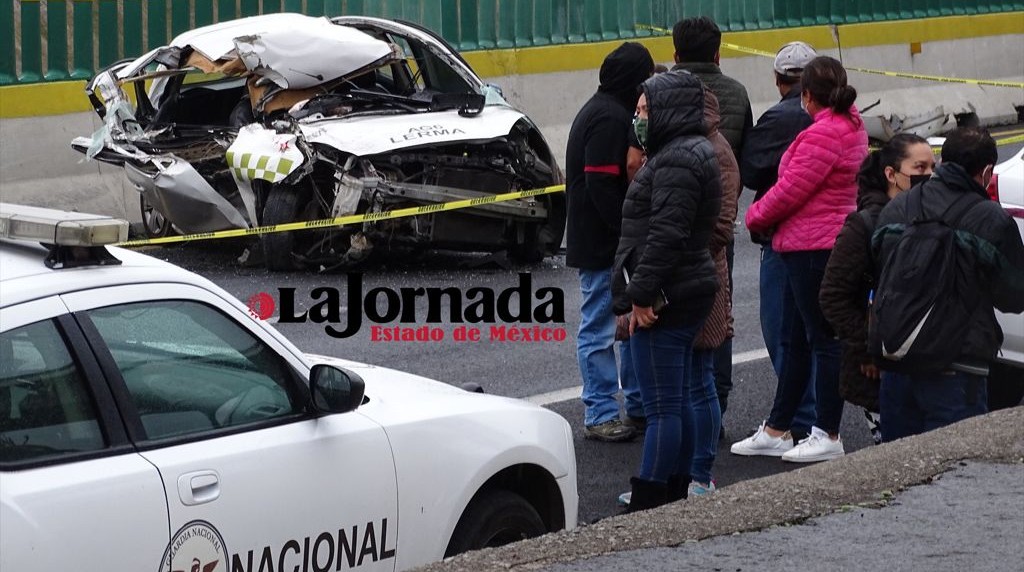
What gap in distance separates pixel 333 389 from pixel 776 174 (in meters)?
3.54

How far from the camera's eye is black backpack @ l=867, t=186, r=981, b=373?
5867 millimetres

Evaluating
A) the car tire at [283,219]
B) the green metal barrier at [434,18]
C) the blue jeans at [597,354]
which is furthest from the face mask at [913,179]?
the green metal barrier at [434,18]

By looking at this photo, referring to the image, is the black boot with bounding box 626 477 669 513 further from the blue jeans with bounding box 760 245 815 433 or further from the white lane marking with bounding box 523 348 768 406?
the white lane marking with bounding box 523 348 768 406

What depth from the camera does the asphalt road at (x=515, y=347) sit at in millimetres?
7355

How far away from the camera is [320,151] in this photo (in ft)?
36.7

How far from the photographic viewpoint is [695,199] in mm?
5934

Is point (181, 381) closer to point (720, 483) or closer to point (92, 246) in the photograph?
point (92, 246)

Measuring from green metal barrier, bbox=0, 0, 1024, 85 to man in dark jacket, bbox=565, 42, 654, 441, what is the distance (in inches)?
284

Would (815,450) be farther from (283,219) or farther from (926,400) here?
(283,219)

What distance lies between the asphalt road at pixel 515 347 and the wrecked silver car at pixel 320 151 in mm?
293

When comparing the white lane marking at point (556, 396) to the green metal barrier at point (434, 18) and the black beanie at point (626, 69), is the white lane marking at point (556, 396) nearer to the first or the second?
the black beanie at point (626, 69)

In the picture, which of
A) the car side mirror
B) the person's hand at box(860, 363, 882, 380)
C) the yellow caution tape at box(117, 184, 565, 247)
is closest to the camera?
the car side mirror

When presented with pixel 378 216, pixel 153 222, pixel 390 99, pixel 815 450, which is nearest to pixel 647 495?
pixel 815 450

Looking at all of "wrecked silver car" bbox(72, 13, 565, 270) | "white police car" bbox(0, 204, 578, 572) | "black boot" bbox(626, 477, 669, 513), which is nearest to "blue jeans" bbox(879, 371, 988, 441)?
"black boot" bbox(626, 477, 669, 513)
